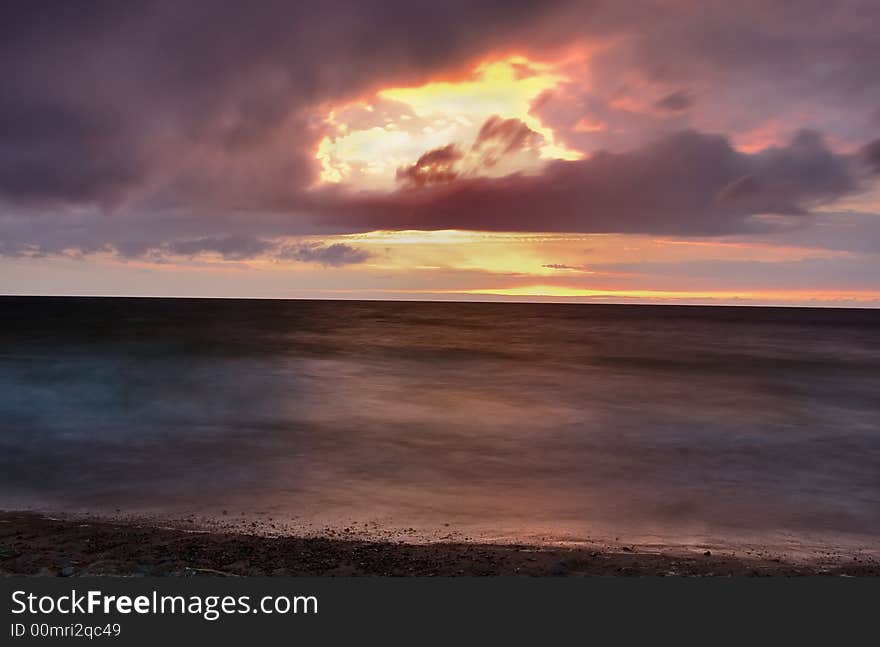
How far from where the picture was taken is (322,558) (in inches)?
367

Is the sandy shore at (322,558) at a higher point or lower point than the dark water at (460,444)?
higher

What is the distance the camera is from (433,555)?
31.6ft

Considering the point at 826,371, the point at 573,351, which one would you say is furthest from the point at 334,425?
the point at 573,351

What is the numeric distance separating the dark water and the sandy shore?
2.52 meters

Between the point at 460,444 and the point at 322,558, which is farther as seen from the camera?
the point at 460,444

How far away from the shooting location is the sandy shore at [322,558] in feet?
28.8

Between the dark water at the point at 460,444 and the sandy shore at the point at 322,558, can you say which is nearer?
the sandy shore at the point at 322,558

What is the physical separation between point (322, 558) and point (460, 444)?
44.1 ft

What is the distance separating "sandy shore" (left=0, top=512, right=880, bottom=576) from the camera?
879 centimetres

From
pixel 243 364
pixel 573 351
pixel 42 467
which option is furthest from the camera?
pixel 573 351

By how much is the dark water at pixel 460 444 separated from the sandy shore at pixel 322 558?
→ 252cm

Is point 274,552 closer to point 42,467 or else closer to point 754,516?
point 754,516

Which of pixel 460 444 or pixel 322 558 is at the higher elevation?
pixel 322 558

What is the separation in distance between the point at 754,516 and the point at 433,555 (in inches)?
320
